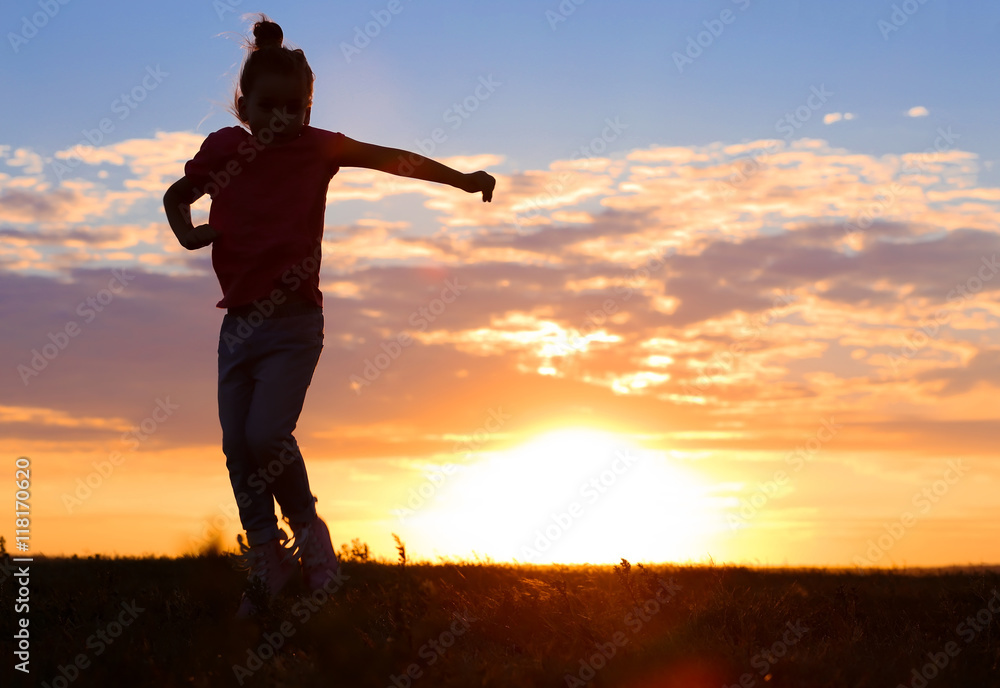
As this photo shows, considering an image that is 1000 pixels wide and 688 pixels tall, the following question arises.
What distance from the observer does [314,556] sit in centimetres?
654

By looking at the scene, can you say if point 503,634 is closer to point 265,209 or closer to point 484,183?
point 484,183

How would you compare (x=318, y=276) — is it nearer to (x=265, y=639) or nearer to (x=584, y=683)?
(x=265, y=639)

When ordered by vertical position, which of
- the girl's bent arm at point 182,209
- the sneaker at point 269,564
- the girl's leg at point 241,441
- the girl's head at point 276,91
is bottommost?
the sneaker at point 269,564

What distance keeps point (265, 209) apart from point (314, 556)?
2.44 m

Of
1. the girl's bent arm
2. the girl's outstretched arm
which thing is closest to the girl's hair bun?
the girl's outstretched arm

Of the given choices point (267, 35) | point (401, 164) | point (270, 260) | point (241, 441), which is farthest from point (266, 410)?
point (267, 35)

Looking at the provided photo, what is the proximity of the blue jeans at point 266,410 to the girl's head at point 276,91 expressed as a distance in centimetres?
126

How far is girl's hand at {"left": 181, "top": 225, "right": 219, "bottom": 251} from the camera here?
608cm

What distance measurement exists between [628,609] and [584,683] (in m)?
1.81

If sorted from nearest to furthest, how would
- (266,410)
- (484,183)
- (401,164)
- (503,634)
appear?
(503,634) → (266,410) → (484,183) → (401,164)

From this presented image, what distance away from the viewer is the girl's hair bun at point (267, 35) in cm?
646

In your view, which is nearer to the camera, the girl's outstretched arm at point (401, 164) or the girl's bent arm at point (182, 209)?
the girl's bent arm at point (182, 209)

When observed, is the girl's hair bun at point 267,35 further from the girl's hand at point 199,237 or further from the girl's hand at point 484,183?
the girl's hand at point 484,183

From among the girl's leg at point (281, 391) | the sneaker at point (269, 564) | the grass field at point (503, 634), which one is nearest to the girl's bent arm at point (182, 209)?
the girl's leg at point (281, 391)
